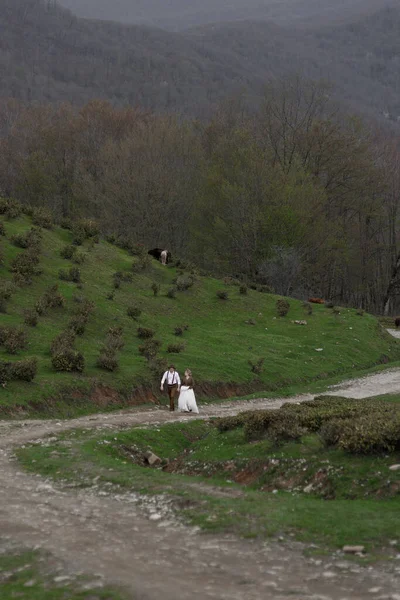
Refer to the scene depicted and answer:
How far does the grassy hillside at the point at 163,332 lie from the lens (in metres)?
28.4

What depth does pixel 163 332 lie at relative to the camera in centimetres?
3894

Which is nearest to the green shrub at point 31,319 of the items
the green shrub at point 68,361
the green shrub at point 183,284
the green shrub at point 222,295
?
the green shrub at point 68,361

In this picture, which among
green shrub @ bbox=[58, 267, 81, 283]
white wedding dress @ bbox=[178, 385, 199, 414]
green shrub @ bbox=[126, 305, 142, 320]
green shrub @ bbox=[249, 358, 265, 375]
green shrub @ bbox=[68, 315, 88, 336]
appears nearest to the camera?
white wedding dress @ bbox=[178, 385, 199, 414]

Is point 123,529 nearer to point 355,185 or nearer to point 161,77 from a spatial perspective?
point 355,185

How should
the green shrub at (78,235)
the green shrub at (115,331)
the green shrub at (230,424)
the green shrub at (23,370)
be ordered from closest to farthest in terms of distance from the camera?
the green shrub at (230,424), the green shrub at (23,370), the green shrub at (115,331), the green shrub at (78,235)

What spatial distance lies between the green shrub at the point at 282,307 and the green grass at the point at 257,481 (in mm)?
31642

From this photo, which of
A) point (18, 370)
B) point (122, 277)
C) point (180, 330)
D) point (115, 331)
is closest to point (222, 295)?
point (122, 277)

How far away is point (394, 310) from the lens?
3880 inches

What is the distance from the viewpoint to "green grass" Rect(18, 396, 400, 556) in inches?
419

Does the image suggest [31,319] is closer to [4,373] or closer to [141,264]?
[4,373]

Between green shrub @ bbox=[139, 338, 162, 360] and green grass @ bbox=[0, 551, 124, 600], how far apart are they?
76.5 feet

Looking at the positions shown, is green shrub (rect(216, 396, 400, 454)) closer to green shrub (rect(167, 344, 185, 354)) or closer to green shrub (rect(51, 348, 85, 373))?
green shrub (rect(51, 348, 85, 373))

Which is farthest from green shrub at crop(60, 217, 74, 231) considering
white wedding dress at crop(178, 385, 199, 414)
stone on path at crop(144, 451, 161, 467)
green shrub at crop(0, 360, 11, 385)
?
stone on path at crop(144, 451, 161, 467)

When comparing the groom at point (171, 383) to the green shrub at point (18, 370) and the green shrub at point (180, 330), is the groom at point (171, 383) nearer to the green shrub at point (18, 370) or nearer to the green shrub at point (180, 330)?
the green shrub at point (18, 370)
